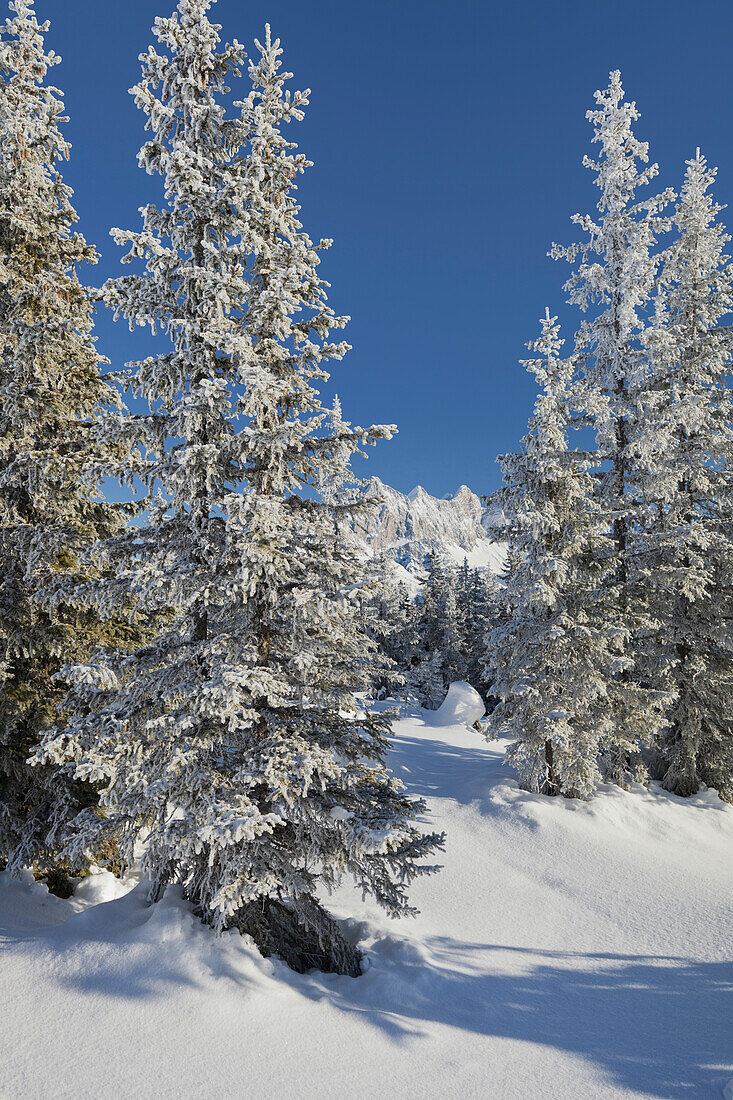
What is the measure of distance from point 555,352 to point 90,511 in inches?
420

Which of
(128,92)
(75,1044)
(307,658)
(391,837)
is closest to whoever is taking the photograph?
(75,1044)

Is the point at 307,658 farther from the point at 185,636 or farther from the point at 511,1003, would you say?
the point at 511,1003

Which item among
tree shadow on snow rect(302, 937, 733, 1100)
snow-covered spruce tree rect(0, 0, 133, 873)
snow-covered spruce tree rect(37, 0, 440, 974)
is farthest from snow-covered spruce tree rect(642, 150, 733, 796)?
snow-covered spruce tree rect(0, 0, 133, 873)

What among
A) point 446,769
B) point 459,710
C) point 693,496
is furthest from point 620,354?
point 459,710

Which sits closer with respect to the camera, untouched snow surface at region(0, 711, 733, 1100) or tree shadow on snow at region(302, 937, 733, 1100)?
untouched snow surface at region(0, 711, 733, 1100)

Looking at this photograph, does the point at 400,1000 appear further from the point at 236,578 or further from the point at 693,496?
the point at 693,496

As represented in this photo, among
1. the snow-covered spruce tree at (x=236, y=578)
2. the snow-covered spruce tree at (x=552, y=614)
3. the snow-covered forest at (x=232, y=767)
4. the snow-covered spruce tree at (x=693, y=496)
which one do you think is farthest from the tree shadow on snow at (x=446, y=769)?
the snow-covered spruce tree at (x=236, y=578)

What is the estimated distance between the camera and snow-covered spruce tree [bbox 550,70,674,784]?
13.6 m

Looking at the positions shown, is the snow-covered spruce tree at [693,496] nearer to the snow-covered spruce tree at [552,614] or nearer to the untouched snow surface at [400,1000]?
the snow-covered spruce tree at [552,614]

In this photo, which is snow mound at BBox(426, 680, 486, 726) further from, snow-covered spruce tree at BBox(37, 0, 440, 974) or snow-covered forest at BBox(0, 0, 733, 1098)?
snow-covered spruce tree at BBox(37, 0, 440, 974)

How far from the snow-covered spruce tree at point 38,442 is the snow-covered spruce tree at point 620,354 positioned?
1121 cm

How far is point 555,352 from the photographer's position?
12.8m

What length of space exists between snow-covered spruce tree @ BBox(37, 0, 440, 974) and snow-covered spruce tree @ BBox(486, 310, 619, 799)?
675 cm

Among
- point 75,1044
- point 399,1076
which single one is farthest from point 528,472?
point 75,1044
